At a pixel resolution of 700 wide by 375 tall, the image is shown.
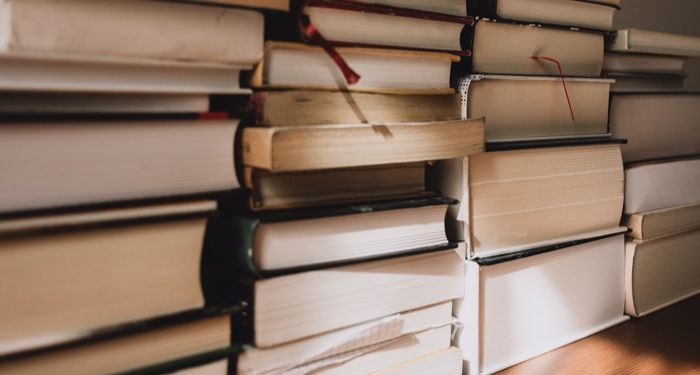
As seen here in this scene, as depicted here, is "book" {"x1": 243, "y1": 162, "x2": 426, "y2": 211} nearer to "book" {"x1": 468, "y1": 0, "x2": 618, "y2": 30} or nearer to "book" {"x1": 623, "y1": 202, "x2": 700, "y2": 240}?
"book" {"x1": 468, "y1": 0, "x2": 618, "y2": 30}

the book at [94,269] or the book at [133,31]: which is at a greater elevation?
the book at [133,31]

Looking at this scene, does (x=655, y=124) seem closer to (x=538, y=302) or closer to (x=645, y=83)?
(x=645, y=83)

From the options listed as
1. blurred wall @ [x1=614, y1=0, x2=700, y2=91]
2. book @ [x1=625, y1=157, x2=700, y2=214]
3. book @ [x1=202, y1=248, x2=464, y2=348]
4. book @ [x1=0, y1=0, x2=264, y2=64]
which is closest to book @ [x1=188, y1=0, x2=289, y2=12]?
book @ [x1=0, y1=0, x2=264, y2=64]

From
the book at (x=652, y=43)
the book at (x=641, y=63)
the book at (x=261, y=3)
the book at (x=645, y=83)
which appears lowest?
the book at (x=645, y=83)

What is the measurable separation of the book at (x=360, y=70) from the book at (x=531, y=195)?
0.12 meters

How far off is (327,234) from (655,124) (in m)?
0.68

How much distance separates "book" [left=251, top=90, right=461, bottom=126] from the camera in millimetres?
598

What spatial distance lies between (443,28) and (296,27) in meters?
0.18

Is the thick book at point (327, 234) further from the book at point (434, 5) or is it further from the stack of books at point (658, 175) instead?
the stack of books at point (658, 175)

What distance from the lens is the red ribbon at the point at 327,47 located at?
598 millimetres

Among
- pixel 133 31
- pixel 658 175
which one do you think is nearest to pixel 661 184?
pixel 658 175

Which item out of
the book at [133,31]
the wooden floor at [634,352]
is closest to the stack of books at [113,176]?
→ the book at [133,31]

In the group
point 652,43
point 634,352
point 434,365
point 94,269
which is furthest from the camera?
point 652,43

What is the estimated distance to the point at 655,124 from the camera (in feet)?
3.37
